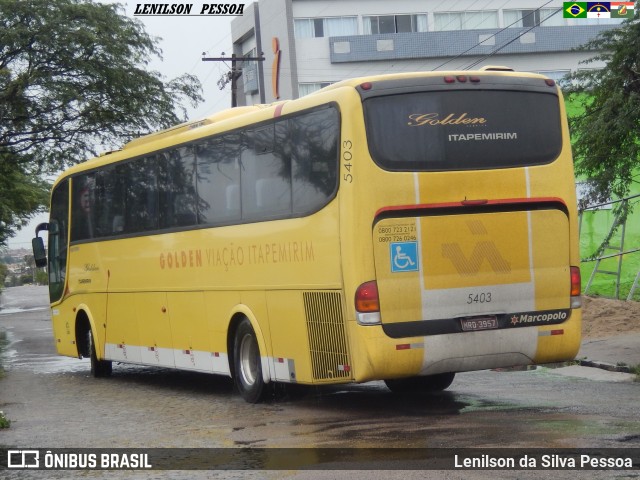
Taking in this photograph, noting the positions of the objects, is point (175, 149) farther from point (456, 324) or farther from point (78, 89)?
point (78, 89)

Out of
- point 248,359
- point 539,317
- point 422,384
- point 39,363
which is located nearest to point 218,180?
point 248,359

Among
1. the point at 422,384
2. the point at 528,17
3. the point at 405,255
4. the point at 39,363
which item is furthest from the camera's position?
the point at 528,17

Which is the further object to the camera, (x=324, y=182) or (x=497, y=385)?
(x=497, y=385)

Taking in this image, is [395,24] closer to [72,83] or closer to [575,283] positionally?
[72,83]

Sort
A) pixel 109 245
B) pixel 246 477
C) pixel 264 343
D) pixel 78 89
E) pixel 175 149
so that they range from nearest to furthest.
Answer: pixel 246 477 < pixel 264 343 < pixel 175 149 < pixel 109 245 < pixel 78 89

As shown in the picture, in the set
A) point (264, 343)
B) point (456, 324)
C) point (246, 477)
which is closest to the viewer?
point (246, 477)

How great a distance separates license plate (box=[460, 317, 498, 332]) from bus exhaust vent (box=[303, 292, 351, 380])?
1.21m

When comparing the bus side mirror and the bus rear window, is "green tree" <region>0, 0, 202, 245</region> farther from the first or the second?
the bus rear window

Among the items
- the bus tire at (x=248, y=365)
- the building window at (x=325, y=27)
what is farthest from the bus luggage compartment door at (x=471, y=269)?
the building window at (x=325, y=27)

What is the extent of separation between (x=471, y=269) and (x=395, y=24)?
5289cm

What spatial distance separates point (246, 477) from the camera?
8406 millimetres

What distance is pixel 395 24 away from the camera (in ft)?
206

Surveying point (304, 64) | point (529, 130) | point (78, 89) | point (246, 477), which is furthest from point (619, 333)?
point (304, 64)

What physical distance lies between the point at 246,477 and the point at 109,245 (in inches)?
405
